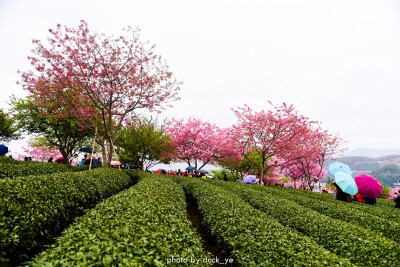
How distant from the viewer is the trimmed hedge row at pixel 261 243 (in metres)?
3.74

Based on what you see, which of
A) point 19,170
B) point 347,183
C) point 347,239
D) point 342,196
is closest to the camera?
point 347,239

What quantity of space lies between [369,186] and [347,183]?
2.14 meters

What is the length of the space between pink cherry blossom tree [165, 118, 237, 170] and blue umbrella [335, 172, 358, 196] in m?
14.1

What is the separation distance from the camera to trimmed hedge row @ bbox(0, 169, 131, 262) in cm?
381

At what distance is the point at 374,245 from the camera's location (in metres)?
4.52

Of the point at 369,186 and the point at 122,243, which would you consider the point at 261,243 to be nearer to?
the point at 122,243

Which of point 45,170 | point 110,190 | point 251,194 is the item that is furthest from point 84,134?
point 251,194

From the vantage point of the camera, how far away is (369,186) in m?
12.2

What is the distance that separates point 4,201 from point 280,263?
5463mm

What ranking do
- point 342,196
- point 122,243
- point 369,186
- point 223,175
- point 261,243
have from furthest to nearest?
point 223,175 → point 342,196 → point 369,186 → point 261,243 → point 122,243

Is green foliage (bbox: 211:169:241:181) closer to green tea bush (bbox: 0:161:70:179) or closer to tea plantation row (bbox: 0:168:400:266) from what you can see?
green tea bush (bbox: 0:161:70:179)

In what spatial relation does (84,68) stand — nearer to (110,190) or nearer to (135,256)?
(110,190)

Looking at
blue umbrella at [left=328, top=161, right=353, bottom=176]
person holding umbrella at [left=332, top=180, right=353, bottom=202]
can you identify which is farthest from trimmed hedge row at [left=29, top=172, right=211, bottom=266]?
person holding umbrella at [left=332, top=180, right=353, bottom=202]

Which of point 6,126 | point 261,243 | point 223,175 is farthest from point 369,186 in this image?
point 6,126
